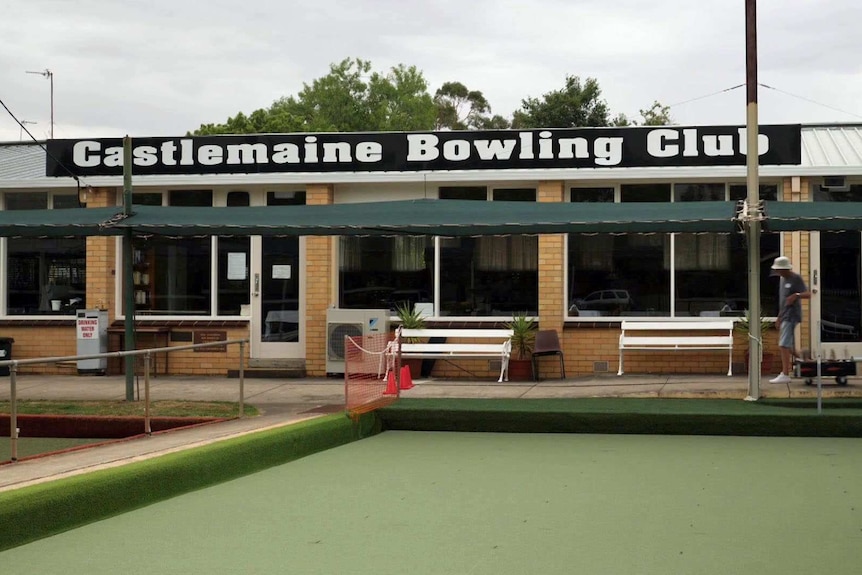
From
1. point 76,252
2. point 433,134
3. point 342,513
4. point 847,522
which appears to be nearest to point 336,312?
point 433,134

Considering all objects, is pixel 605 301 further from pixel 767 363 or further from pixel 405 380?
pixel 405 380

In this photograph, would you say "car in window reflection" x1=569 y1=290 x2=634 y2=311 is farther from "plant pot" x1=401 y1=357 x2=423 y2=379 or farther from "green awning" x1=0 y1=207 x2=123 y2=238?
"green awning" x1=0 y1=207 x2=123 y2=238

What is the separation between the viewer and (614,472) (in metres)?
8.92

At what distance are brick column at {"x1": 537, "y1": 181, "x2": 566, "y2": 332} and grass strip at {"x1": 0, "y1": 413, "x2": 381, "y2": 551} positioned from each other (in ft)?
19.9

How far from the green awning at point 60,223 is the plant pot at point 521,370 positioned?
5.70 meters

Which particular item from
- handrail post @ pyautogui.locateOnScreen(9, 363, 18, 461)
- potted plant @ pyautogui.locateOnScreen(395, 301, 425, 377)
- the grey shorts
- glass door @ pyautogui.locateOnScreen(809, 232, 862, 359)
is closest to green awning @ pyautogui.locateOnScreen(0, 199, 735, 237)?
the grey shorts

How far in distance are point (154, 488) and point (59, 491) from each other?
980 mm

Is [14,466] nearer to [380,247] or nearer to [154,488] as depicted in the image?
[154,488]

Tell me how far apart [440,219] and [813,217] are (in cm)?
409

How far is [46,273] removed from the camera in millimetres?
17562

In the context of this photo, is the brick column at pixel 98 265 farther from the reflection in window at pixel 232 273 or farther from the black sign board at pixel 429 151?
the reflection in window at pixel 232 273

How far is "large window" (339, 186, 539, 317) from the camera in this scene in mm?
16469

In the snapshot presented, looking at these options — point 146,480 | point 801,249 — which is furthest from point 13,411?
point 801,249

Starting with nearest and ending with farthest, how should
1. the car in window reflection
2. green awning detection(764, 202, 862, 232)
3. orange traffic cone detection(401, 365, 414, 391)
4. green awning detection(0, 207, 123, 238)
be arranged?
1. green awning detection(764, 202, 862, 232)
2. green awning detection(0, 207, 123, 238)
3. orange traffic cone detection(401, 365, 414, 391)
4. the car in window reflection
